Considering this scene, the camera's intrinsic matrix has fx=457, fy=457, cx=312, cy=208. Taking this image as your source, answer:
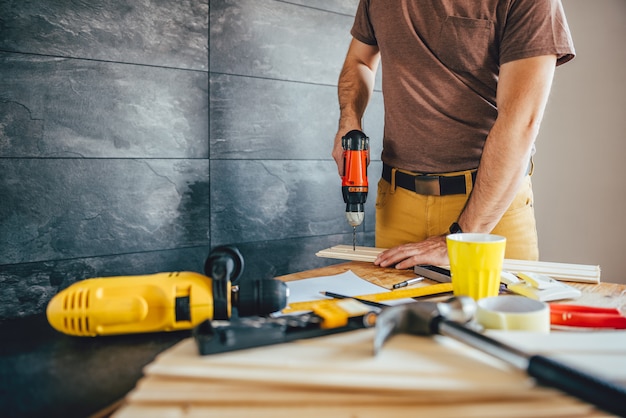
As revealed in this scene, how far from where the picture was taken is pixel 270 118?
2.30 m

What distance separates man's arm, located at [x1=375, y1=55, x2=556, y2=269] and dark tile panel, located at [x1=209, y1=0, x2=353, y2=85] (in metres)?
1.19

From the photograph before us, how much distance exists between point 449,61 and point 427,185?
0.42 metres

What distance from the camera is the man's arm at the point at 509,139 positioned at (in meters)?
1.37

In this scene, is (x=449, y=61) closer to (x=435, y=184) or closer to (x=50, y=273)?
(x=435, y=184)

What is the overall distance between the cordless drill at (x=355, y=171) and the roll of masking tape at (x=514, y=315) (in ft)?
2.70

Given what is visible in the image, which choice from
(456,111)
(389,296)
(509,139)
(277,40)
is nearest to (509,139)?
(509,139)

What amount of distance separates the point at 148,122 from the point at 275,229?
810mm

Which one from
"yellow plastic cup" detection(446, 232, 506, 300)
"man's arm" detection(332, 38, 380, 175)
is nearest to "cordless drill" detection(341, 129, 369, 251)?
"man's arm" detection(332, 38, 380, 175)

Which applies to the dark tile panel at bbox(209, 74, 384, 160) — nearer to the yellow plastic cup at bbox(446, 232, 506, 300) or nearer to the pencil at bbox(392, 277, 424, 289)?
the pencil at bbox(392, 277, 424, 289)

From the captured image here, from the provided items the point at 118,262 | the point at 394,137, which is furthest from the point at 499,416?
the point at 118,262

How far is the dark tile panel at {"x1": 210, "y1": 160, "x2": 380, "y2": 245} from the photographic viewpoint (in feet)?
7.23

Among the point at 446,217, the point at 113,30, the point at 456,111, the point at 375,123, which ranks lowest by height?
the point at 446,217

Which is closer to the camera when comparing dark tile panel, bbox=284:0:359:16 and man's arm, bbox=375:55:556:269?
man's arm, bbox=375:55:556:269

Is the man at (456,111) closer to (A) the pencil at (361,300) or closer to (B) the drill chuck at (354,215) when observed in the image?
(B) the drill chuck at (354,215)
